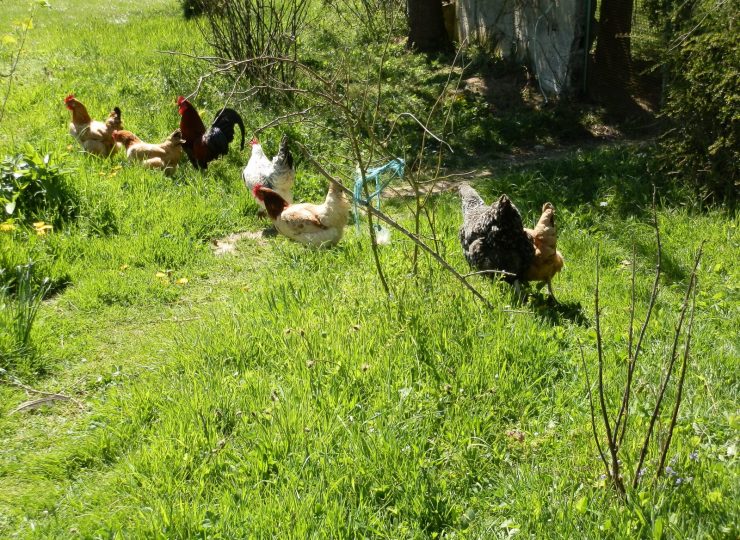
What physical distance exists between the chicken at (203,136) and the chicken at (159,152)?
14cm

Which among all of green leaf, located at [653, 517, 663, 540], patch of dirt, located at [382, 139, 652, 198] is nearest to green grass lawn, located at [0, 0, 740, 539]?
green leaf, located at [653, 517, 663, 540]

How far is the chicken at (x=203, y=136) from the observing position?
8.96m

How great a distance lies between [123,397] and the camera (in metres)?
4.63

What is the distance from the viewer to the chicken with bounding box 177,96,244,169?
353 inches

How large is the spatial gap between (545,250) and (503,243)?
32cm

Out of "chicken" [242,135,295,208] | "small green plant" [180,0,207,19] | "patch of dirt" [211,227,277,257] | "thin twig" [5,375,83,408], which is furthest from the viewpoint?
"small green plant" [180,0,207,19]

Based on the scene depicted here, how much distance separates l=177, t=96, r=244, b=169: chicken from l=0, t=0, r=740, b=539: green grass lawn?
1.07m

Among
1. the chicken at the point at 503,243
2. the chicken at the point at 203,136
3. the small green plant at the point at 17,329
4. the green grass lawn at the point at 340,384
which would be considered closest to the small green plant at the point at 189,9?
the chicken at the point at 203,136

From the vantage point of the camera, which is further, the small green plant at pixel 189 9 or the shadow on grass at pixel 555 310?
the small green plant at pixel 189 9

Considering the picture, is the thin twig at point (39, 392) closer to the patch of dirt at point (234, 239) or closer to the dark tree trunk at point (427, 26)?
the patch of dirt at point (234, 239)

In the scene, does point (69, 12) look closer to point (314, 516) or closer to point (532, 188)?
point (532, 188)

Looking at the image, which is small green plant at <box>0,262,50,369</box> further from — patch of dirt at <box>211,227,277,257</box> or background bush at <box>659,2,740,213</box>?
background bush at <box>659,2,740,213</box>

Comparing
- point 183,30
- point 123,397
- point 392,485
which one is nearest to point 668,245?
point 392,485

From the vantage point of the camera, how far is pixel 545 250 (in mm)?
5438
